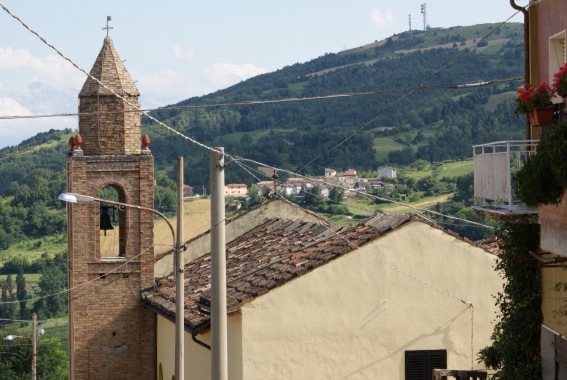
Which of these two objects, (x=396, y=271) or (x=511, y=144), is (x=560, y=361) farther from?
(x=396, y=271)

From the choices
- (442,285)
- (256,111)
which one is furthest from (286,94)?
(442,285)

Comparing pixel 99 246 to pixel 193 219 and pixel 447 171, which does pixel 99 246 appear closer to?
pixel 193 219

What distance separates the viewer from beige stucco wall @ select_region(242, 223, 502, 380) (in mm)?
19141

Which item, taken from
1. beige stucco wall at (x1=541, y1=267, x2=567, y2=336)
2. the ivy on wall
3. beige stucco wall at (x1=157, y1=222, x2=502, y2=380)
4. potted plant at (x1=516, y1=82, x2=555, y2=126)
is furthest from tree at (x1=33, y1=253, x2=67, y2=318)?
potted plant at (x1=516, y1=82, x2=555, y2=126)

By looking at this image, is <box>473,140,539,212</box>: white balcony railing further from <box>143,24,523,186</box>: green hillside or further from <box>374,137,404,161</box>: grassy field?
<box>374,137,404,161</box>: grassy field

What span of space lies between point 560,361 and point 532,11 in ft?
Answer: 14.3

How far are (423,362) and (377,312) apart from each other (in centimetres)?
117

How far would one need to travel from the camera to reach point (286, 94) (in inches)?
6614

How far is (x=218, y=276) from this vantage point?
13.1m

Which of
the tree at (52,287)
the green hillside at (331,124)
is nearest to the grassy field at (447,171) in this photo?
the green hillside at (331,124)

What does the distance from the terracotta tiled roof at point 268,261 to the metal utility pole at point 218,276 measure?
5.63 m

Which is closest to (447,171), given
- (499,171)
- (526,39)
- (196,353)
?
(196,353)

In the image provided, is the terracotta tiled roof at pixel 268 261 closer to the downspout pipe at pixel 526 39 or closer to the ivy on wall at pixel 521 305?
the ivy on wall at pixel 521 305

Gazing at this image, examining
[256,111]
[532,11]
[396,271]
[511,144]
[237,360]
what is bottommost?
→ [237,360]
